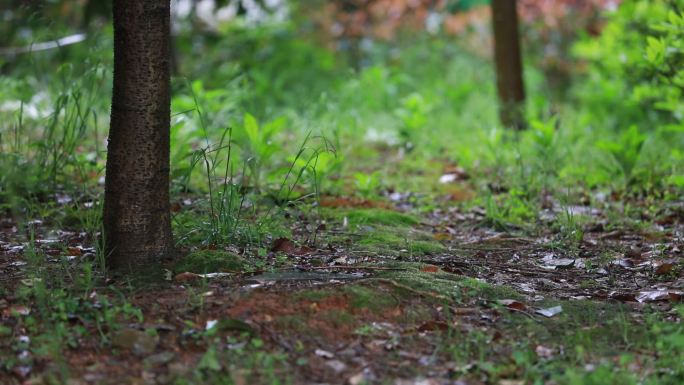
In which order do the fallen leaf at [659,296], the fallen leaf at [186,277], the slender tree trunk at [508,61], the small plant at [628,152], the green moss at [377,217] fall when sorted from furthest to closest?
the slender tree trunk at [508,61] → the small plant at [628,152] → the green moss at [377,217] → the fallen leaf at [659,296] → the fallen leaf at [186,277]

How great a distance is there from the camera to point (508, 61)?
7.43 metres

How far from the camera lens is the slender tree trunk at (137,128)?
3.13 metres

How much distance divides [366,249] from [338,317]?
95 centimetres

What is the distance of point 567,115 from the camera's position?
8109 mm

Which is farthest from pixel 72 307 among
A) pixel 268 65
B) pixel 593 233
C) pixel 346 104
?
pixel 268 65

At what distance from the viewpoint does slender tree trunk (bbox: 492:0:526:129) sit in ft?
24.0

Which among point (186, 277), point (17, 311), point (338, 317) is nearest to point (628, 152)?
point (338, 317)

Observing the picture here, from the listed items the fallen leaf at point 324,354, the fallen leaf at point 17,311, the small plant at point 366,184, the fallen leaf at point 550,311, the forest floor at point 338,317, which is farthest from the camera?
the small plant at point 366,184

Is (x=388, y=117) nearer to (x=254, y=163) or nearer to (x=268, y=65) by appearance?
(x=268, y=65)

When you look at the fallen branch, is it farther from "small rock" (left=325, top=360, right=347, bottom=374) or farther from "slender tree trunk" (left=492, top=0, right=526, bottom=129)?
"slender tree trunk" (left=492, top=0, right=526, bottom=129)

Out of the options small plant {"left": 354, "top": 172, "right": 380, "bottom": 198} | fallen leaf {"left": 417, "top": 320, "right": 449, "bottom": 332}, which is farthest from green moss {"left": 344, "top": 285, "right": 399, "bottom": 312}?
small plant {"left": 354, "top": 172, "right": 380, "bottom": 198}

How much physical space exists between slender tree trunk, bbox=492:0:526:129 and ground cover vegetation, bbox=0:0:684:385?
30cm

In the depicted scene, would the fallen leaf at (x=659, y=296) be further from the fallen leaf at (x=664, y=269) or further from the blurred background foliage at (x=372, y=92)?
the blurred background foliage at (x=372, y=92)

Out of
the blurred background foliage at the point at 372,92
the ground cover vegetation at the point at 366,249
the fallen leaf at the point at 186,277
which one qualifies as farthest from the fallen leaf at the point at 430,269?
the fallen leaf at the point at 186,277
